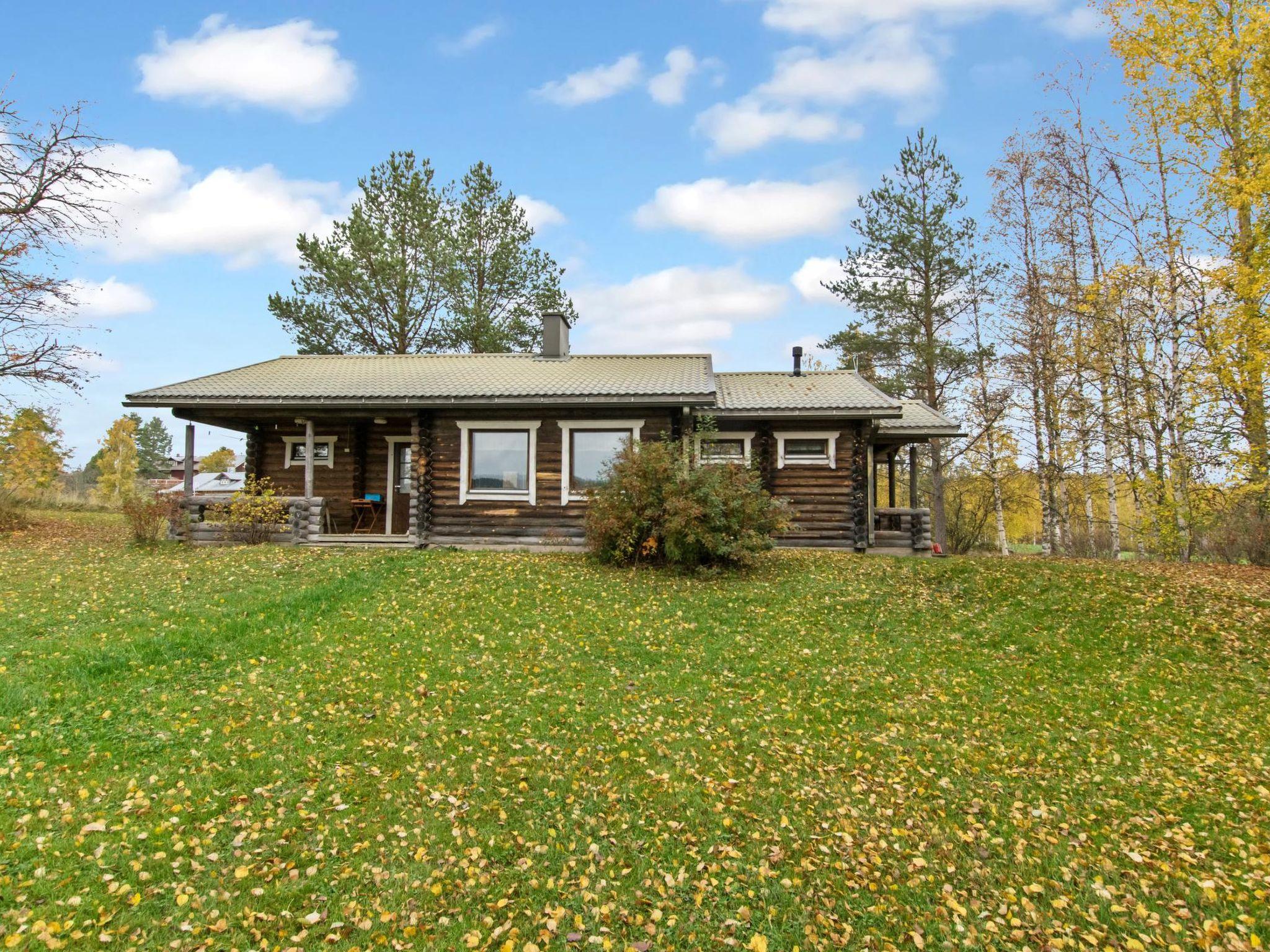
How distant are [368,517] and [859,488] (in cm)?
1092

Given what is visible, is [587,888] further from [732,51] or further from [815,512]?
[732,51]

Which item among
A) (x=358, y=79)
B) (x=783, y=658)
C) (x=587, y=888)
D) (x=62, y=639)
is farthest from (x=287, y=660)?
(x=358, y=79)

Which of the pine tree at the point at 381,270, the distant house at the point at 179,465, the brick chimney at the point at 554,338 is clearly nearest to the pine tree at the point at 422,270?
the pine tree at the point at 381,270

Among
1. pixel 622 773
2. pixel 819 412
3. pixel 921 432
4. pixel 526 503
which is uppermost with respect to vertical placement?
pixel 819 412

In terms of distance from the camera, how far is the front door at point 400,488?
50.4 ft

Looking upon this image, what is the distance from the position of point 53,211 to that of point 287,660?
1347 centimetres

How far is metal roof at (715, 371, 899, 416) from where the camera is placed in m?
13.9

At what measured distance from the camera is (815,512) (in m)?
14.4

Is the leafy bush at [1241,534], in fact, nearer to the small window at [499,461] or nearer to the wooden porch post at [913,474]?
the wooden porch post at [913,474]

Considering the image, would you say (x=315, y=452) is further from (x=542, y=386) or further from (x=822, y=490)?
(x=822, y=490)

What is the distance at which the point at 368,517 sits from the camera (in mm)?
15398

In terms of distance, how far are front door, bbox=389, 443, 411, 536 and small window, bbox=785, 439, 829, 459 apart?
28.0 ft

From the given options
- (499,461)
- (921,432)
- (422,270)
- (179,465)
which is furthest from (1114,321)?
(179,465)

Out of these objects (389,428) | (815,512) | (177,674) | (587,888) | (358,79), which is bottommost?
(587,888)
